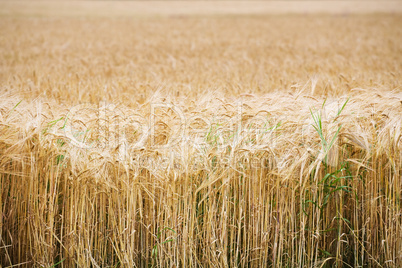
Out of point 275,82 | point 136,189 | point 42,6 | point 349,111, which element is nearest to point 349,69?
point 275,82

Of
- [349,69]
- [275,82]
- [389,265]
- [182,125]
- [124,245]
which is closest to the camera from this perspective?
[124,245]

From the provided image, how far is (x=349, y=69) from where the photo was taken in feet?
24.0

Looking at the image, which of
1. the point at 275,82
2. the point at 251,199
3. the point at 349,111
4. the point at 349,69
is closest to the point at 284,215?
the point at 251,199

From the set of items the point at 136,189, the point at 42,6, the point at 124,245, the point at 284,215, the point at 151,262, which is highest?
the point at 42,6

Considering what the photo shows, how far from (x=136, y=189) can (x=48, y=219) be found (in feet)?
1.92

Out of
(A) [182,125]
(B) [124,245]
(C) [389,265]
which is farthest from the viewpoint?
(A) [182,125]

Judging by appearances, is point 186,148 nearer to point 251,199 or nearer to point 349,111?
point 251,199

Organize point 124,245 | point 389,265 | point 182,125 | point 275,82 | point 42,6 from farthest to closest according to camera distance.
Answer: point 42,6
point 275,82
point 182,125
point 389,265
point 124,245

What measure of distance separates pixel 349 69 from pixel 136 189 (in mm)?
6321

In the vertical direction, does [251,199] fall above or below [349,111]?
below

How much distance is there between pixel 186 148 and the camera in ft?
7.38

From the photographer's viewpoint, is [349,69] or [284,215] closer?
[284,215]

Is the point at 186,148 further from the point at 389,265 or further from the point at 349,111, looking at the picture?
the point at 389,265

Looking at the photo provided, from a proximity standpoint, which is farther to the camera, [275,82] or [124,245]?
[275,82]
